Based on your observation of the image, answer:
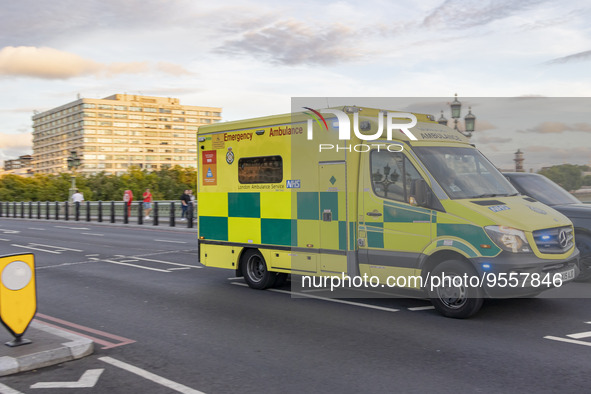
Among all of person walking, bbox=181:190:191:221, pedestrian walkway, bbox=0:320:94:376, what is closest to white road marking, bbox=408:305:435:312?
pedestrian walkway, bbox=0:320:94:376

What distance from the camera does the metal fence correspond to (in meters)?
28.1

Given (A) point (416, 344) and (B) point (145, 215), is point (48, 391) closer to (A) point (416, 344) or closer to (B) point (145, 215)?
(A) point (416, 344)

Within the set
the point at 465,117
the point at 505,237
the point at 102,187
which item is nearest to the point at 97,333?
the point at 505,237

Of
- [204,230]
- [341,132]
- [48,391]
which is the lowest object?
[48,391]

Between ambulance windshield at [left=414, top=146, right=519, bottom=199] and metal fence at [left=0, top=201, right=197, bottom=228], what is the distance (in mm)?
18711

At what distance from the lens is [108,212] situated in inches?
1366

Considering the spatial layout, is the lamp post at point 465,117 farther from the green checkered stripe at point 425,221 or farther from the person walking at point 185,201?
the green checkered stripe at point 425,221

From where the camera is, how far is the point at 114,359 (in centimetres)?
618

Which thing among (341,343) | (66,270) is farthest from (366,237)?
(66,270)

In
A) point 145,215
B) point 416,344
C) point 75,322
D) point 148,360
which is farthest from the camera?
point 145,215

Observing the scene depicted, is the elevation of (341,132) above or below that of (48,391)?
above

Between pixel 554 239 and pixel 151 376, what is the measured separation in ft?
16.9

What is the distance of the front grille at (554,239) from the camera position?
7414mm

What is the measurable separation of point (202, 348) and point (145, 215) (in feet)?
82.0
